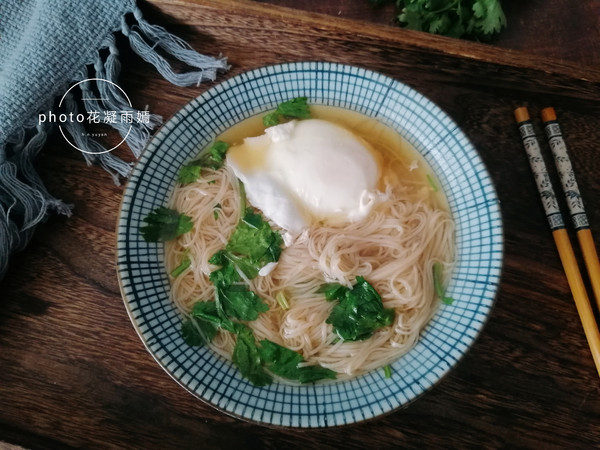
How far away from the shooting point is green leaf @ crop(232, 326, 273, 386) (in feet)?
6.16

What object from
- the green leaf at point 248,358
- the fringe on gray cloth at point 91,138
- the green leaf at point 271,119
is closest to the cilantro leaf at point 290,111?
the green leaf at point 271,119

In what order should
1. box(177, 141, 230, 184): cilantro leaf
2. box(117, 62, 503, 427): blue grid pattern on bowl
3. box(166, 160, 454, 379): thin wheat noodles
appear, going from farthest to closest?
box(177, 141, 230, 184): cilantro leaf
box(166, 160, 454, 379): thin wheat noodles
box(117, 62, 503, 427): blue grid pattern on bowl

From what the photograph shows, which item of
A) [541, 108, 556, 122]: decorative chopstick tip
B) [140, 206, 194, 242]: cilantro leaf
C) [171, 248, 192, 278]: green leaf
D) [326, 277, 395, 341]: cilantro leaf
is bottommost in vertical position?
[326, 277, 395, 341]: cilantro leaf

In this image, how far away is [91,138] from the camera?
2.20 metres

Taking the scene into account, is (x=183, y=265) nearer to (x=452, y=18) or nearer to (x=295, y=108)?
(x=295, y=108)

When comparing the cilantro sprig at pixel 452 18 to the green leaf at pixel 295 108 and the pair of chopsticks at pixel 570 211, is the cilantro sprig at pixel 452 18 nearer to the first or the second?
the pair of chopsticks at pixel 570 211

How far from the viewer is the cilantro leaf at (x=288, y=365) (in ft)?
6.32

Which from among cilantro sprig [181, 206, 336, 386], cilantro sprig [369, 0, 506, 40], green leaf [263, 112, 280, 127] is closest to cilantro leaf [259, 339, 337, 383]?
cilantro sprig [181, 206, 336, 386]

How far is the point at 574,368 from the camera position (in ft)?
6.36

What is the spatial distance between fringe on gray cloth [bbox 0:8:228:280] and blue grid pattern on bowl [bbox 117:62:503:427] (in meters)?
0.25

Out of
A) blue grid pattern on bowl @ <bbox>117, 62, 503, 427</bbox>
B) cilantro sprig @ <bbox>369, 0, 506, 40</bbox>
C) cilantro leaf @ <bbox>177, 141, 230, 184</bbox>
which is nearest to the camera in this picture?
blue grid pattern on bowl @ <bbox>117, 62, 503, 427</bbox>

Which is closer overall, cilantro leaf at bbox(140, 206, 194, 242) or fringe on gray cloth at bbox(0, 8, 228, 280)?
cilantro leaf at bbox(140, 206, 194, 242)

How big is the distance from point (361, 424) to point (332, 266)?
2.06 feet

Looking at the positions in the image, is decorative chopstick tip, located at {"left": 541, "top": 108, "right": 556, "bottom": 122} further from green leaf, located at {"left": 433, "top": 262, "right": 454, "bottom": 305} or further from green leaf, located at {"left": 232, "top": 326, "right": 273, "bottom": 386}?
green leaf, located at {"left": 232, "top": 326, "right": 273, "bottom": 386}
